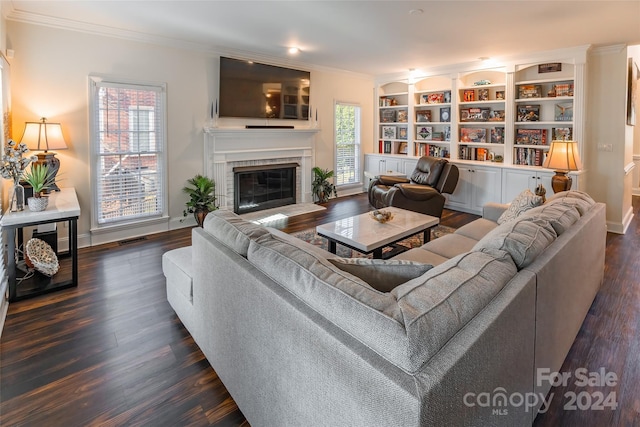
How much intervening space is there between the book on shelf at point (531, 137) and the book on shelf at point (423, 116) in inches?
68.3

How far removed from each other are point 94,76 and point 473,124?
5808 millimetres

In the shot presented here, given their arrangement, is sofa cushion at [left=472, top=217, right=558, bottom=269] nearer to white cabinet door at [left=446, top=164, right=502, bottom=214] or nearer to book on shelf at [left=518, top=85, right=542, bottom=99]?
white cabinet door at [left=446, top=164, right=502, bottom=214]

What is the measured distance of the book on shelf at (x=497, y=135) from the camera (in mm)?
6172

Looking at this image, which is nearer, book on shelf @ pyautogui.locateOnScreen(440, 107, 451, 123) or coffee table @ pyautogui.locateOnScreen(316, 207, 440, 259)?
coffee table @ pyautogui.locateOnScreen(316, 207, 440, 259)

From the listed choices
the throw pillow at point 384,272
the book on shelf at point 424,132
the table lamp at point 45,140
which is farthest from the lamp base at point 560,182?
the table lamp at point 45,140

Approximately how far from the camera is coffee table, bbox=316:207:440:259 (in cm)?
326

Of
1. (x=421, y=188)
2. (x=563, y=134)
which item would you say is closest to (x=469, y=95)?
(x=563, y=134)

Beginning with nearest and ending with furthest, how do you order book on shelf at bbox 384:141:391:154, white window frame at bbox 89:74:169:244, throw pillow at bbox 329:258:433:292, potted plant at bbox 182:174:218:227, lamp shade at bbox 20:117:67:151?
throw pillow at bbox 329:258:433:292 → lamp shade at bbox 20:117:67:151 → white window frame at bbox 89:74:169:244 → potted plant at bbox 182:174:218:227 → book on shelf at bbox 384:141:391:154

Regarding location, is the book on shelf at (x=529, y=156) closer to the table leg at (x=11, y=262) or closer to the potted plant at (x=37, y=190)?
the potted plant at (x=37, y=190)

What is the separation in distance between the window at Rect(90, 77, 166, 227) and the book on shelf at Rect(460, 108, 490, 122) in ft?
16.5

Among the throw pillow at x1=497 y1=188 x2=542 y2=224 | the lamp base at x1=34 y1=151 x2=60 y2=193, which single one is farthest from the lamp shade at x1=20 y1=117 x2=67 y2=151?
the throw pillow at x1=497 y1=188 x2=542 y2=224

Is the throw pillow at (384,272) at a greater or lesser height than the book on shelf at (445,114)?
lesser

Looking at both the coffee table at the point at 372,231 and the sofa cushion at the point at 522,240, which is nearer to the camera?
the sofa cushion at the point at 522,240

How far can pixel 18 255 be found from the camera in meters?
3.68
